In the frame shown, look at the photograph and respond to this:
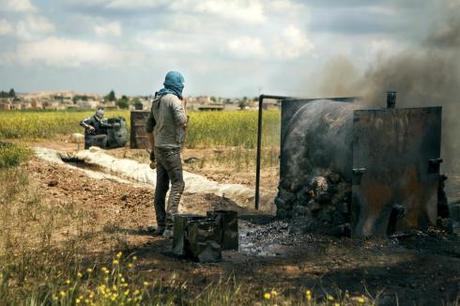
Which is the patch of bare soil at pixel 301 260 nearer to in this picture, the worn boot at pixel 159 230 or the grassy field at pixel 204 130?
the worn boot at pixel 159 230

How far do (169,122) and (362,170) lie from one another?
2.45 meters

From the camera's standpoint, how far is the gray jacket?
8016 mm

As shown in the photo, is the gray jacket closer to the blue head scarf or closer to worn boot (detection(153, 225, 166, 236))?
the blue head scarf

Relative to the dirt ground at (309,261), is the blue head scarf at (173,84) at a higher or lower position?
higher

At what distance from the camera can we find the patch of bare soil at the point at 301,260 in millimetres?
6109

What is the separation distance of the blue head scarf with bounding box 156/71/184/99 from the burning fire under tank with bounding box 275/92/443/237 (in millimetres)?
1728

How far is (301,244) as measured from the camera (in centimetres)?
773

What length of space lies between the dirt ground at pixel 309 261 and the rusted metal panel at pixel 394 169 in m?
0.26

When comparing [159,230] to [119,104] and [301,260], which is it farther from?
[119,104]

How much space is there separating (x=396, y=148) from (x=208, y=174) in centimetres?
723

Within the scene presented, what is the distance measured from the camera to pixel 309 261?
23.1ft

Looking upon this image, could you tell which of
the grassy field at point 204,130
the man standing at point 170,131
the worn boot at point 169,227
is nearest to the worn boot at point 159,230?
the man standing at point 170,131

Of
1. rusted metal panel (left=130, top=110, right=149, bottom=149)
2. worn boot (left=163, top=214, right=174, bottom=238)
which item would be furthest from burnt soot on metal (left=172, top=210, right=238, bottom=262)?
rusted metal panel (left=130, top=110, right=149, bottom=149)

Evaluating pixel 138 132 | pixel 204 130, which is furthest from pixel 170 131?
pixel 204 130
